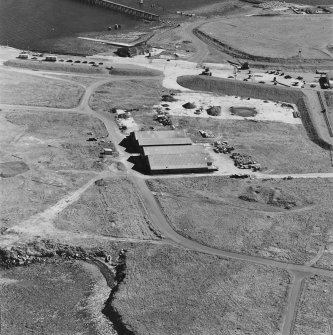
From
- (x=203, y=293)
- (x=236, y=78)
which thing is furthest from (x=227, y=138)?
(x=203, y=293)

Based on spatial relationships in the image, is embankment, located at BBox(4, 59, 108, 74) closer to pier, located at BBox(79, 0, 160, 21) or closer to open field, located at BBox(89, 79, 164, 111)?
open field, located at BBox(89, 79, 164, 111)

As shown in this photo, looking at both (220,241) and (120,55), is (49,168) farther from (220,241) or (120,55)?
(120,55)

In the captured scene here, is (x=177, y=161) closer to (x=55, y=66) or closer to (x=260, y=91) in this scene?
(x=260, y=91)

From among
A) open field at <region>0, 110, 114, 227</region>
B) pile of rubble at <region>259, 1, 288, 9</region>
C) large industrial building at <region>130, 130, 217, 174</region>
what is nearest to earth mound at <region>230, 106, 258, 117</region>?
large industrial building at <region>130, 130, 217, 174</region>

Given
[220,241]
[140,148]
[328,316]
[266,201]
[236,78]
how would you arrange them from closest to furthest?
1. [328,316]
2. [220,241]
3. [266,201]
4. [140,148]
5. [236,78]

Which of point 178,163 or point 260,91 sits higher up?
point 178,163

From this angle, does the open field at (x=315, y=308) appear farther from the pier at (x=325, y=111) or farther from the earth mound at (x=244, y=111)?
the earth mound at (x=244, y=111)

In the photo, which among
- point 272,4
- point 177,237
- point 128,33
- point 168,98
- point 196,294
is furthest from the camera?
point 272,4

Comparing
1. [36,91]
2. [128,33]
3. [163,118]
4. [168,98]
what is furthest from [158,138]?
[128,33]
